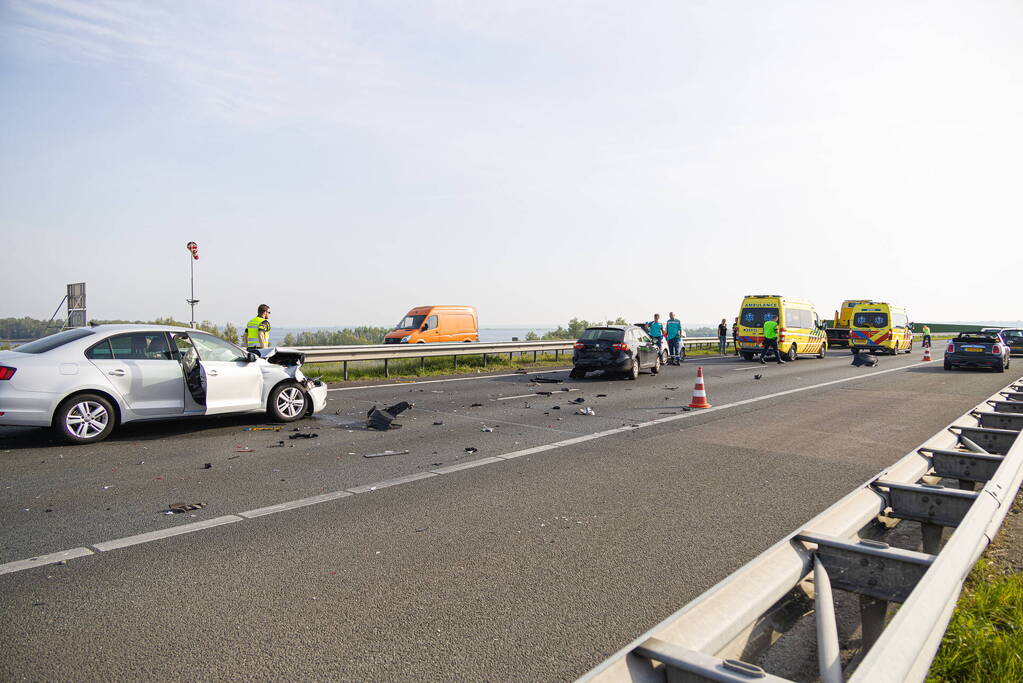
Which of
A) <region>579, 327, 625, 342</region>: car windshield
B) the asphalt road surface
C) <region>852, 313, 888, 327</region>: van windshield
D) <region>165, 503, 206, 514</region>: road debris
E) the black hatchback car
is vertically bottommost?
the asphalt road surface

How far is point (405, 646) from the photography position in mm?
3137

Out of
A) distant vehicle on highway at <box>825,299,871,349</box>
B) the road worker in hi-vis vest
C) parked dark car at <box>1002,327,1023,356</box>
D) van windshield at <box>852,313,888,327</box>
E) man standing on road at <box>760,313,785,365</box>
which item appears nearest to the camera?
the road worker in hi-vis vest

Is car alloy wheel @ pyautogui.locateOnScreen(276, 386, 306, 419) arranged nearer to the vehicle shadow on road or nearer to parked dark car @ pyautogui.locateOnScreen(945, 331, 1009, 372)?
the vehicle shadow on road

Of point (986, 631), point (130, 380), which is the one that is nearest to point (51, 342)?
point (130, 380)

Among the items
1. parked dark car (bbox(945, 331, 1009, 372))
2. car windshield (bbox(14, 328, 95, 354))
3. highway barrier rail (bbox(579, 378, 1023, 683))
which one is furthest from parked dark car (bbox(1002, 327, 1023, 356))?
car windshield (bbox(14, 328, 95, 354))

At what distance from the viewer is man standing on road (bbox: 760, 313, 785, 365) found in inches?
998

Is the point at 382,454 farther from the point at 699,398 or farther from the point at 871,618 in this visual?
the point at 699,398

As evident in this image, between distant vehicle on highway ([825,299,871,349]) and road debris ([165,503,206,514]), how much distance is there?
121 ft

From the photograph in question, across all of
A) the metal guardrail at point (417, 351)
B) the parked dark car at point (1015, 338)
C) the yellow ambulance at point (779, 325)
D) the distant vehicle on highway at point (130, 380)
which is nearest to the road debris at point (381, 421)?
the distant vehicle on highway at point (130, 380)

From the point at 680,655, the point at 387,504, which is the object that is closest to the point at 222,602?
the point at 387,504

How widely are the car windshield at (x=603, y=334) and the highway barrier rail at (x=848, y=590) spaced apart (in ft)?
44.6

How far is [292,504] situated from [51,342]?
4912 millimetres

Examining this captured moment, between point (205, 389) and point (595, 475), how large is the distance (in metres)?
5.48

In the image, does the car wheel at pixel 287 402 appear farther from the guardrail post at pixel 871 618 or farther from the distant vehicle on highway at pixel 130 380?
the guardrail post at pixel 871 618
